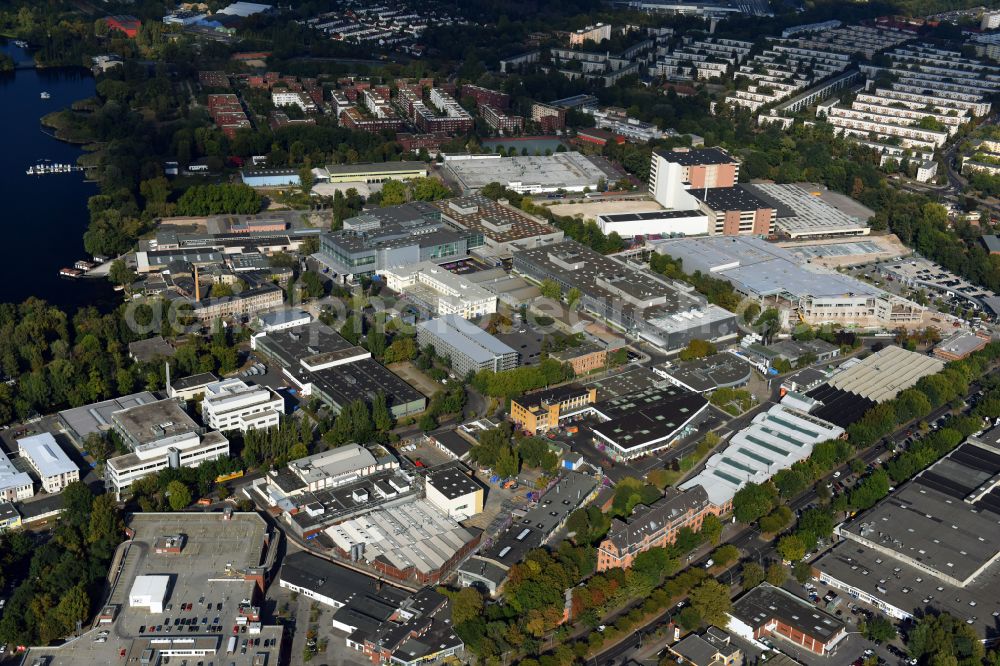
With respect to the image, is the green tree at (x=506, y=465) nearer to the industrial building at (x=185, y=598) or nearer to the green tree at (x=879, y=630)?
the industrial building at (x=185, y=598)

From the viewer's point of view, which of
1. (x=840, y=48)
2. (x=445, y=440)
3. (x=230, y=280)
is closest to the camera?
(x=445, y=440)

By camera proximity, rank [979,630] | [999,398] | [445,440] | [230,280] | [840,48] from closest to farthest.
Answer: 1. [979,630]
2. [445,440]
3. [999,398]
4. [230,280]
5. [840,48]

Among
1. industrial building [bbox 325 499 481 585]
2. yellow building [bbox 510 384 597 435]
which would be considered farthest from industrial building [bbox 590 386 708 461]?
industrial building [bbox 325 499 481 585]

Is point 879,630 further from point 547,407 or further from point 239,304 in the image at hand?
point 239,304

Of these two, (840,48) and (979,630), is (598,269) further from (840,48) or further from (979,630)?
(840,48)

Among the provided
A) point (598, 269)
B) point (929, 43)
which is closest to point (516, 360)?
point (598, 269)

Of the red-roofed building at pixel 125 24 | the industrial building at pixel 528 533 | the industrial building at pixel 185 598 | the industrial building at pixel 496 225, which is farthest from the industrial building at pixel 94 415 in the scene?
the red-roofed building at pixel 125 24

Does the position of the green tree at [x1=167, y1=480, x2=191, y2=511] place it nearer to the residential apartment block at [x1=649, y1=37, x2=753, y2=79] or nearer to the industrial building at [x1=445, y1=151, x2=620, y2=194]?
the industrial building at [x1=445, y1=151, x2=620, y2=194]

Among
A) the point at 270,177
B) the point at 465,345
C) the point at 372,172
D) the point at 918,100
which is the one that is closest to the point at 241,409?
the point at 465,345
